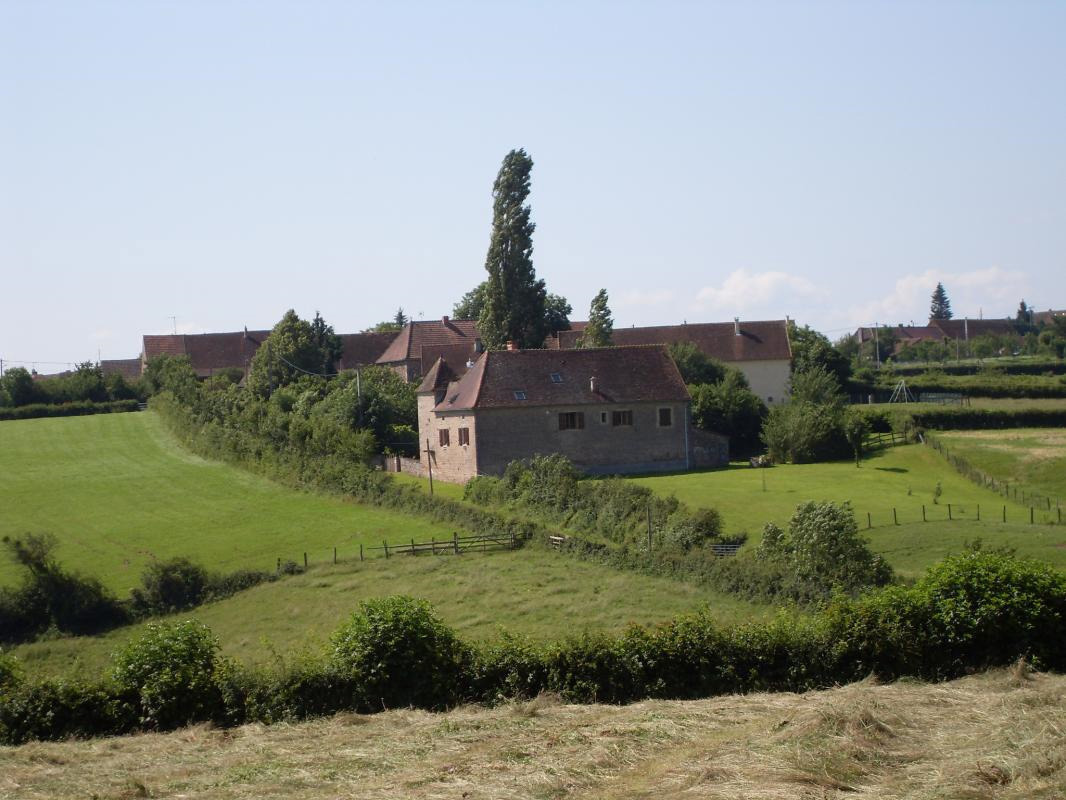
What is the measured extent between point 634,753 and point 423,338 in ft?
240

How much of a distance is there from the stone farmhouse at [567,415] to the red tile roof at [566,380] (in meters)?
0.05

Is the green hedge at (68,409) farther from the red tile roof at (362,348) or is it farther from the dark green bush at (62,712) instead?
the dark green bush at (62,712)

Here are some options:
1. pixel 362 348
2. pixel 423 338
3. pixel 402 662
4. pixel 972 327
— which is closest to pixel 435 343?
pixel 423 338

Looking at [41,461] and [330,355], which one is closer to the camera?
[41,461]

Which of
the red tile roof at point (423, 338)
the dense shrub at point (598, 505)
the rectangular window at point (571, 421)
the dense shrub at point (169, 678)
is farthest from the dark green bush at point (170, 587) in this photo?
the red tile roof at point (423, 338)

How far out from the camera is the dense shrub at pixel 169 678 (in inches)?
744

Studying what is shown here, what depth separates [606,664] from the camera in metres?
19.1

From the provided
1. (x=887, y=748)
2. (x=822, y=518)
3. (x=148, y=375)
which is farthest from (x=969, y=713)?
(x=148, y=375)

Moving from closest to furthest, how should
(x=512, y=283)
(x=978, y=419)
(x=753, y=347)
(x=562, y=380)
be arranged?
1. (x=562, y=380)
2. (x=978, y=419)
3. (x=512, y=283)
4. (x=753, y=347)

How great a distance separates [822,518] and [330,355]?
6293cm

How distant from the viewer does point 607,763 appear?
13.1m

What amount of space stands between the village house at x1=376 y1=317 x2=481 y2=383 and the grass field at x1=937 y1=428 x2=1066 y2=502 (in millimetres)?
34948

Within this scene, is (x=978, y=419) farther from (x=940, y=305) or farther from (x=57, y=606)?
(x=940, y=305)

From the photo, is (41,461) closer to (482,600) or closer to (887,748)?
(482,600)
